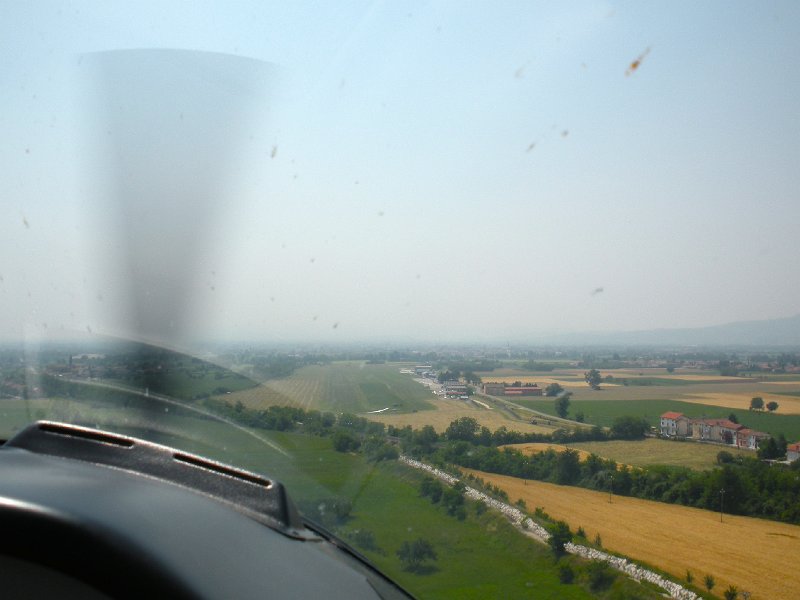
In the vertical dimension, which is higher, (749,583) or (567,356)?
(567,356)

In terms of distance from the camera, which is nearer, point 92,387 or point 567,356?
point 92,387

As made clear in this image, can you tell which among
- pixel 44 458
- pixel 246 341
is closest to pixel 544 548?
pixel 44 458

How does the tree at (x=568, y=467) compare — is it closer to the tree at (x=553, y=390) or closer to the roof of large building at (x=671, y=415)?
the roof of large building at (x=671, y=415)

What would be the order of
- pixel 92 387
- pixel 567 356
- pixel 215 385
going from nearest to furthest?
pixel 92 387 → pixel 215 385 → pixel 567 356

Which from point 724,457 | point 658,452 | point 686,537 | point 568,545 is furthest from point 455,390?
point 686,537

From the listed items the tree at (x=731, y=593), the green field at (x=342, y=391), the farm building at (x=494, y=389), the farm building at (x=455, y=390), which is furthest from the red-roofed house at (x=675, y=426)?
the green field at (x=342, y=391)

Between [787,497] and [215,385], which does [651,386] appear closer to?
[787,497]

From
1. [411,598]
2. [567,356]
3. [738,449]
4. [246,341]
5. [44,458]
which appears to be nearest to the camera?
[44,458]

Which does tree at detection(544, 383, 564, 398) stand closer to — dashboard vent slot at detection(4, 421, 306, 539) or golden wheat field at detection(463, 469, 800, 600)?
golden wheat field at detection(463, 469, 800, 600)

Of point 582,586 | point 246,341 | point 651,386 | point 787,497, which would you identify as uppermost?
point 246,341
